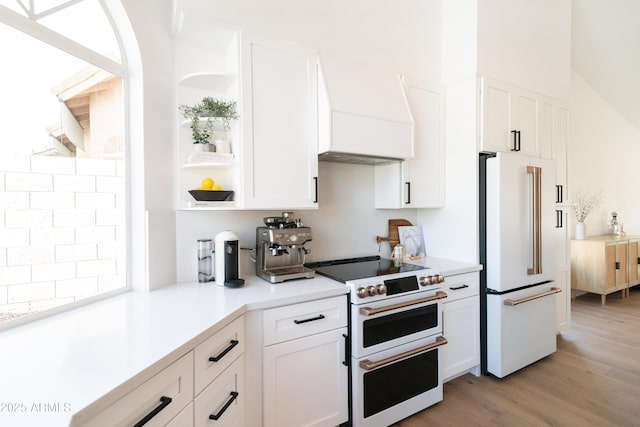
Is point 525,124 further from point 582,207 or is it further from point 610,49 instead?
point 582,207

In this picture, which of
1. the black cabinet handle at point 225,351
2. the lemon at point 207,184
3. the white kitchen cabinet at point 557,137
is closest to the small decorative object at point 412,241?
the white kitchen cabinet at point 557,137

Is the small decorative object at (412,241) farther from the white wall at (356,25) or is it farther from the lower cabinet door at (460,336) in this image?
the white wall at (356,25)

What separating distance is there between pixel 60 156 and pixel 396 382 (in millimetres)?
2205

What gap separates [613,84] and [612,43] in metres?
0.91

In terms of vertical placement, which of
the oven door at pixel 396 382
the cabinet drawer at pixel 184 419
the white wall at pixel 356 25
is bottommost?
the oven door at pixel 396 382

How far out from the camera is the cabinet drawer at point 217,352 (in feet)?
3.99

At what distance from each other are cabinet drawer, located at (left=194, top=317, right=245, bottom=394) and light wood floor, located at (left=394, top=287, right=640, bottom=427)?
49.2 inches

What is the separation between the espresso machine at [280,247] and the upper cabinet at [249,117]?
15cm

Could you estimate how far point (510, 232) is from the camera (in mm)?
2443

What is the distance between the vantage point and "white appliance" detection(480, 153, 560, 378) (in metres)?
2.40

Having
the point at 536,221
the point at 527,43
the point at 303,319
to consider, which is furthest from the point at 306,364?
the point at 527,43

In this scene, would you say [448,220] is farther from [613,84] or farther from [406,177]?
[613,84]

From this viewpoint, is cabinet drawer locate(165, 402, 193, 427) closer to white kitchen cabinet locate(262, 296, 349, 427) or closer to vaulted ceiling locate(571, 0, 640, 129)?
white kitchen cabinet locate(262, 296, 349, 427)

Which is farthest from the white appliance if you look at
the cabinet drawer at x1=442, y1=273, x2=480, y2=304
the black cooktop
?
the black cooktop
